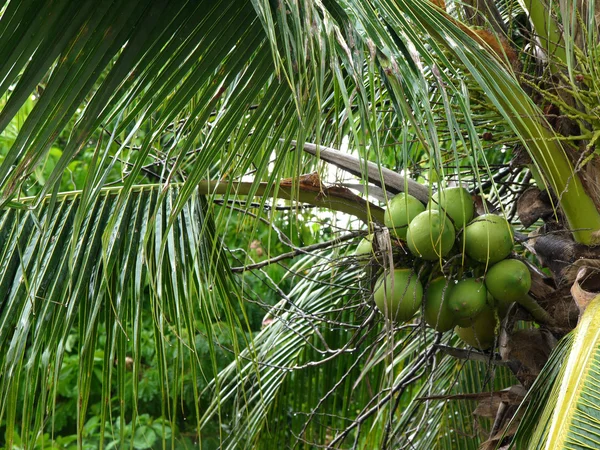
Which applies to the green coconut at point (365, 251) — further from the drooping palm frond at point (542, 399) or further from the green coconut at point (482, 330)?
the drooping palm frond at point (542, 399)

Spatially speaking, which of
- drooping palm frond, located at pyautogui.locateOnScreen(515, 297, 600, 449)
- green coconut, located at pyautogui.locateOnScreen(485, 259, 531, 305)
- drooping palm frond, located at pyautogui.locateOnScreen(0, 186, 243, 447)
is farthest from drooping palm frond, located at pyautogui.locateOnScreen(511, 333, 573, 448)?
drooping palm frond, located at pyautogui.locateOnScreen(0, 186, 243, 447)

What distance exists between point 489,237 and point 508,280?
9cm

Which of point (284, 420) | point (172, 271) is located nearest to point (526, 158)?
point (172, 271)

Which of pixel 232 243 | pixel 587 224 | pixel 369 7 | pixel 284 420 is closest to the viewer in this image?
pixel 369 7

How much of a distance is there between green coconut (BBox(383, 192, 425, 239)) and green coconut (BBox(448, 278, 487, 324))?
146 mm

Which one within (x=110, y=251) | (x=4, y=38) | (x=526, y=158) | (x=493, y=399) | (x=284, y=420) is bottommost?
(x=284, y=420)

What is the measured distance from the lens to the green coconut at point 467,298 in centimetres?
141

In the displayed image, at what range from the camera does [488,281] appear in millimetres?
1426

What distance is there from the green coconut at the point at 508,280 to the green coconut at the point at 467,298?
2cm

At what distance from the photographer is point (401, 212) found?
4.83 feet

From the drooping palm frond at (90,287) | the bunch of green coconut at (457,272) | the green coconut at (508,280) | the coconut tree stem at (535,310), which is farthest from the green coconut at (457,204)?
the drooping palm frond at (90,287)

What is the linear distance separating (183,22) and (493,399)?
102 centimetres

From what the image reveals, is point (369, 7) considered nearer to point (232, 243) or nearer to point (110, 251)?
point (110, 251)

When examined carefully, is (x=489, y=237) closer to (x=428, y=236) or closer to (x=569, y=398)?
(x=428, y=236)
